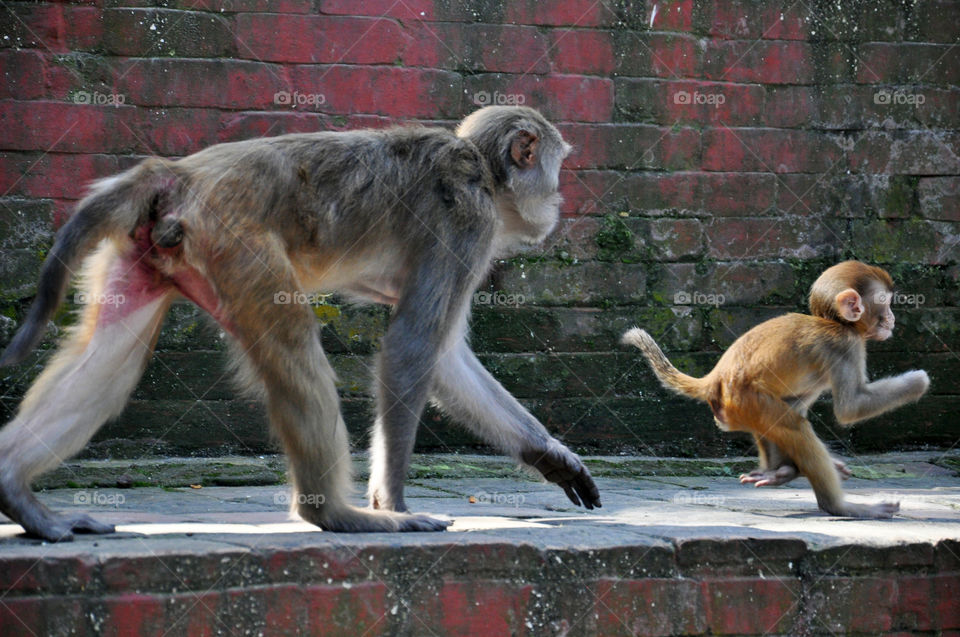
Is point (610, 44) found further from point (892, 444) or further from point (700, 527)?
point (700, 527)

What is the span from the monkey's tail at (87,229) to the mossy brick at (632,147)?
3390mm

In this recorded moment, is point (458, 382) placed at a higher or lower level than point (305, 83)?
lower

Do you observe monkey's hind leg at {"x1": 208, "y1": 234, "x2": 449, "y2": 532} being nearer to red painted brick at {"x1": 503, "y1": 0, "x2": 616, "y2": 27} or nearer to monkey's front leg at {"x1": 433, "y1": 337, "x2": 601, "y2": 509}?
monkey's front leg at {"x1": 433, "y1": 337, "x2": 601, "y2": 509}

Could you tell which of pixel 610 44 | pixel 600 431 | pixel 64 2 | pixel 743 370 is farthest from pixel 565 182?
pixel 64 2

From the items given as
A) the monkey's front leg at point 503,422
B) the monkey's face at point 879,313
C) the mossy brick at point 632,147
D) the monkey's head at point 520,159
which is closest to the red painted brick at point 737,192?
the mossy brick at point 632,147

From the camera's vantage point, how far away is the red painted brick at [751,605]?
12.3 feet

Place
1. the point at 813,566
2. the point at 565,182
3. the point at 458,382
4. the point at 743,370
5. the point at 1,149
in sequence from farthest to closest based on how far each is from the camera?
the point at 565,182 < the point at 1,149 < the point at 743,370 < the point at 458,382 < the point at 813,566

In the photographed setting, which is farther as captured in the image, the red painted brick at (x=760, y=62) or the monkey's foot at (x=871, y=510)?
the red painted brick at (x=760, y=62)

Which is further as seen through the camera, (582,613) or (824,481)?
(824,481)

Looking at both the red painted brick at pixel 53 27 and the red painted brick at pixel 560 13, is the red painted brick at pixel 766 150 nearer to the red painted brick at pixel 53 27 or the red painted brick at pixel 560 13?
the red painted brick at pixel 560 13

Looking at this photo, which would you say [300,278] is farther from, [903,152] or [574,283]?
[903,152]

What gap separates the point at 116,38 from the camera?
6.34 m

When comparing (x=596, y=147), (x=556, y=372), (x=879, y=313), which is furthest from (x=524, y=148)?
(x=556, y=372)

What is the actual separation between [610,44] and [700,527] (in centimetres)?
370
